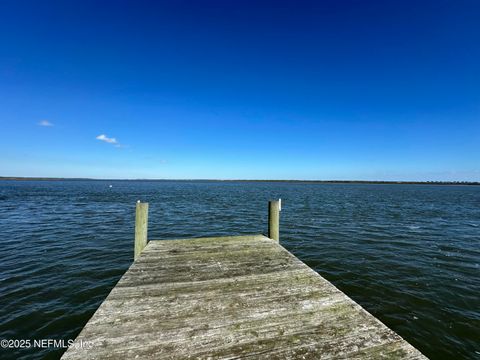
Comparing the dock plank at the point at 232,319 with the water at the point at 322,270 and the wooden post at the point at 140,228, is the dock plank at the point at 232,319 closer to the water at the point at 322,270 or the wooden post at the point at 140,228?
the wooden post at the point at 140,228

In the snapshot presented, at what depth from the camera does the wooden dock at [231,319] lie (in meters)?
2.71

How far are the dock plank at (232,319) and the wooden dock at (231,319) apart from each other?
1 centimetres

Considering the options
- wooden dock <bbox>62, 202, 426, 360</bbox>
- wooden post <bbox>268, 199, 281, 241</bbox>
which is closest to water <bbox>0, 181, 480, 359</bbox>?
wooden post <bbox>268, 199, 281, 241</bbox>

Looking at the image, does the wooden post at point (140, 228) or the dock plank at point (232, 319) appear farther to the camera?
the wooden post at point (140, 228)

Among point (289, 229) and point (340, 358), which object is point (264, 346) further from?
point (289, 229)

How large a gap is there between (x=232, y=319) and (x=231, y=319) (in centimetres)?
1

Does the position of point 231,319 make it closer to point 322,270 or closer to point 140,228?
point 140,228

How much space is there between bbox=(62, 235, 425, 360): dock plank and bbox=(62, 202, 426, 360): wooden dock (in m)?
0.01

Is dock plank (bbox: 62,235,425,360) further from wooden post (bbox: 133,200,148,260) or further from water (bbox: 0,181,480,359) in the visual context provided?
water (bbox: 0,181,480,359)

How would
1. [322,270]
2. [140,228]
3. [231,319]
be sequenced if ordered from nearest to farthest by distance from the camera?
[231,319], [140,228], [322,270]

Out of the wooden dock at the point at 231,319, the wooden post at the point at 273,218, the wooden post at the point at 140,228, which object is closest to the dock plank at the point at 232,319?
the wooden dock at the point at 231,319

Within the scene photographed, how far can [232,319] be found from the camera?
3.32 metres

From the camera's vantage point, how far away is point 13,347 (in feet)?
15.2

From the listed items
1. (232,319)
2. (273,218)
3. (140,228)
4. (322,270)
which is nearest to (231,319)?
(232,319)
